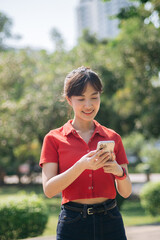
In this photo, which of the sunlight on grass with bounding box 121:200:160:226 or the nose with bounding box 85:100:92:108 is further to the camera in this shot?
the sunlight on grass with bounding box 121:200:160:226

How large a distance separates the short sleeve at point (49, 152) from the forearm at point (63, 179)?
108 millimetres

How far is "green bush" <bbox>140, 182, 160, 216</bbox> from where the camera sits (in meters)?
8.16

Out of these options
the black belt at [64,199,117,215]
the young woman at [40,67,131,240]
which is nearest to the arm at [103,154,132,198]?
the young woman at [40,67,131,240]

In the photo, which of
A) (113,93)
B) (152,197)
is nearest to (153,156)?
(113,93)

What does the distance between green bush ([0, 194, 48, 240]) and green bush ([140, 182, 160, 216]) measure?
382 centimetres

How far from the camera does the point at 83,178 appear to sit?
67.2 inches

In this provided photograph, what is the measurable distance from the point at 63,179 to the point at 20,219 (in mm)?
3878

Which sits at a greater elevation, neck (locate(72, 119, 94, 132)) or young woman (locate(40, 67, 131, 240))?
neck (locate(72, 119, 94, 132))

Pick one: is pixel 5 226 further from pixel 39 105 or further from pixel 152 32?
pixel 152 32

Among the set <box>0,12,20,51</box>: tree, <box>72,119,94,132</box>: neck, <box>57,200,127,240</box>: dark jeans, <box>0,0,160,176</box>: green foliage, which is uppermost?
<box>0,12,20,51</box>: tree

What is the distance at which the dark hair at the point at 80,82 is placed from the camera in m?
1.76

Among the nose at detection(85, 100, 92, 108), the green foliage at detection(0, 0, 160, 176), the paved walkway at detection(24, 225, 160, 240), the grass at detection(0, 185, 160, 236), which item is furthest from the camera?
the green foliage at detection(0, 0, 160, 176)

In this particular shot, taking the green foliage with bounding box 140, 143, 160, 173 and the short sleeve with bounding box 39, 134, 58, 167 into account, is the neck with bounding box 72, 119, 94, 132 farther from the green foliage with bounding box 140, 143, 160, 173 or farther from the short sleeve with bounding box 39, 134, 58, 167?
the green foliage with bounding box 140, 143, 160, 173

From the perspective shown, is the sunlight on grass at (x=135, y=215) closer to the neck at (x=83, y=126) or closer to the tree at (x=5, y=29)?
the neck at (x=83, y=126)
